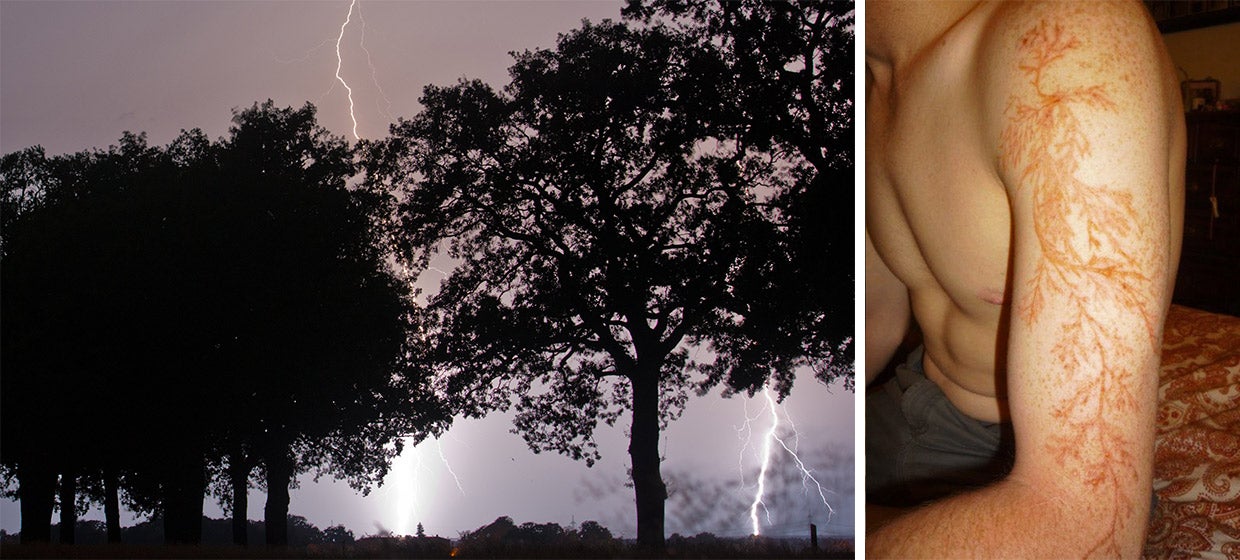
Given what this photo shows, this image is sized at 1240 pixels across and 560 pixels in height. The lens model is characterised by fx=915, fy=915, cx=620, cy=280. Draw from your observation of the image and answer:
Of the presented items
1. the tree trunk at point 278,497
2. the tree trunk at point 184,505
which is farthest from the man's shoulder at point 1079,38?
the tree trunk at point 184,505

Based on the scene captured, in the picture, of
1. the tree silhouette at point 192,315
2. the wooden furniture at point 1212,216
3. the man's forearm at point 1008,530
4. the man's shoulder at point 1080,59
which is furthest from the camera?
the wooden furniture at point 1212,216

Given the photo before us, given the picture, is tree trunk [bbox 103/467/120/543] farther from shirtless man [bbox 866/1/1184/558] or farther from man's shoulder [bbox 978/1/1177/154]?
man's shoulder [bbox 978/1/1177/154]

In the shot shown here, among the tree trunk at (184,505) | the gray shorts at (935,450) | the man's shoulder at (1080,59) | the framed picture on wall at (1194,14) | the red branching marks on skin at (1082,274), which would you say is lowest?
the tree trunk at (184,505)

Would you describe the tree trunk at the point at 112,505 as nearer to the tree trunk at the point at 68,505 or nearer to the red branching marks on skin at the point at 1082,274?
the tree trunk at the point at 68,505

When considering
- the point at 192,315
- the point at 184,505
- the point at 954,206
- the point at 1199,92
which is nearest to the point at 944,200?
the point at 954,206

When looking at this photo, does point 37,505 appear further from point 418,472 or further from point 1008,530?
point 1008,530

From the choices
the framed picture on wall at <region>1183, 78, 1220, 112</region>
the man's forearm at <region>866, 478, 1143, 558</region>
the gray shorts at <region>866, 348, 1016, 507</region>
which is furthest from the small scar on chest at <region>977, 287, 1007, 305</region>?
the framed picture on wall at <region>1183, 78, 1220, 112</region>

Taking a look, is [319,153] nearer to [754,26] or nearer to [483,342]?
[483,342]

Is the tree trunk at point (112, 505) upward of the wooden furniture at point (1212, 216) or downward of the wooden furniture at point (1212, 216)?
downward
